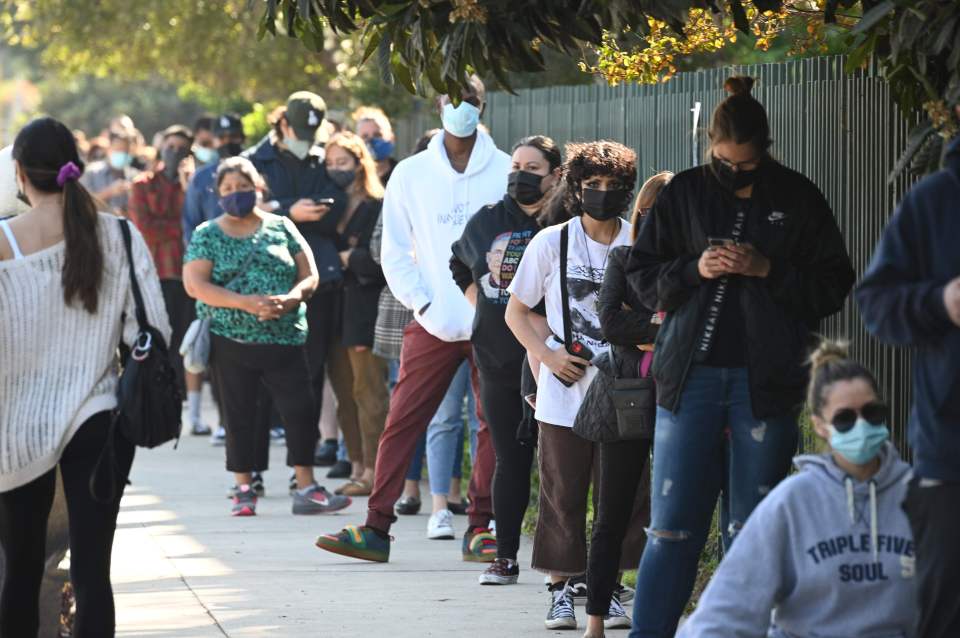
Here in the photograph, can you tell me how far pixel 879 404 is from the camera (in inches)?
179

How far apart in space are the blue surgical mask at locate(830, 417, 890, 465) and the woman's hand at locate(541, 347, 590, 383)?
2665mm

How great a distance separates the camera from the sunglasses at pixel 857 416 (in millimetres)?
4516

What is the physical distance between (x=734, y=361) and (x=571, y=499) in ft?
5.53

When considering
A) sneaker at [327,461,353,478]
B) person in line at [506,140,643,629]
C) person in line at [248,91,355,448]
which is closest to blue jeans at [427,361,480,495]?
person in line at [248,91,355,448]

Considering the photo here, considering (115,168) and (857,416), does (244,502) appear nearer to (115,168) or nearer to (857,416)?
(857,416)

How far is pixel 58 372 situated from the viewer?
227 inches

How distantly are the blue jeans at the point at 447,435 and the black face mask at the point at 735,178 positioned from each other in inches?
160

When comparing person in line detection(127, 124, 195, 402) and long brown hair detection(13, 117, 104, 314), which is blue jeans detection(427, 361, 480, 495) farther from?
person in line detection(127, 124, 195, 402)

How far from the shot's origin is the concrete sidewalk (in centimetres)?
749

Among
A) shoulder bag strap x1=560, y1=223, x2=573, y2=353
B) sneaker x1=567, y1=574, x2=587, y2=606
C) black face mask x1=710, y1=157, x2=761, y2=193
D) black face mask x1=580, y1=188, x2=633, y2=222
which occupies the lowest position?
sneaker x1=567, y1=574, x2=587, y2=606

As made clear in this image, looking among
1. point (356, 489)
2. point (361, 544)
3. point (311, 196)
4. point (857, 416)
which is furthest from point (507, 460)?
point (311, 196)

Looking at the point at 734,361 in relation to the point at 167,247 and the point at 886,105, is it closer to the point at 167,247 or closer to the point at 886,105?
the point at 886,105

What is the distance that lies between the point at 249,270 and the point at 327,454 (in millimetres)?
2846

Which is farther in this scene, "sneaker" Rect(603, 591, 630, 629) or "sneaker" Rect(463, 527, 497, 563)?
"sneaker" Rect(463, 527, 497, 563)
